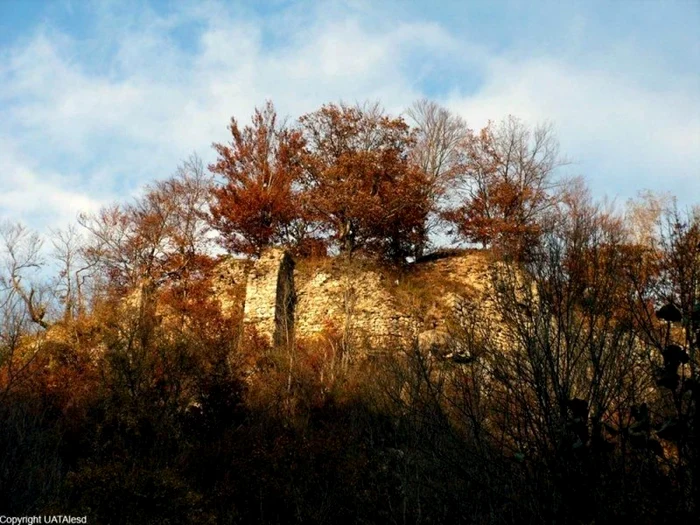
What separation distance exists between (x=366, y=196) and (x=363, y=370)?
6.99 metres

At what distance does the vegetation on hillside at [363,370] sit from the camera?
577 cm

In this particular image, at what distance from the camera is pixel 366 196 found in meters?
22.1

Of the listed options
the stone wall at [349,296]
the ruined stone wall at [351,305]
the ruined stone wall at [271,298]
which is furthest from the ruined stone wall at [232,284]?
the ruined stone wall at [351,305]

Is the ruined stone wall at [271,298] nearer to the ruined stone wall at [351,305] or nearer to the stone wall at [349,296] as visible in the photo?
the stone wall at [349,296]

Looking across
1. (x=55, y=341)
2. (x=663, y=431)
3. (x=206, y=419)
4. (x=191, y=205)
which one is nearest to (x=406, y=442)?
(x=206, y=419)

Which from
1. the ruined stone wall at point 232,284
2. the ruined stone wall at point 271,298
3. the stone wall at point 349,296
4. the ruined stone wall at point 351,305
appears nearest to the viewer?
the ruined stone wall at point 271,298

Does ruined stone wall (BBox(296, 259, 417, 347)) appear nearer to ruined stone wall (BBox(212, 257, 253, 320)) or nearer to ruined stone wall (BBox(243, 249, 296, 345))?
ruined stone wall (BBox(243, 249, 296, 345))

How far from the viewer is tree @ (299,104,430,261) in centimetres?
2230

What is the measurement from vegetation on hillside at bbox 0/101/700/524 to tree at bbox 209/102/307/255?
0.09 m

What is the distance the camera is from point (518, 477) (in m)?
6.47

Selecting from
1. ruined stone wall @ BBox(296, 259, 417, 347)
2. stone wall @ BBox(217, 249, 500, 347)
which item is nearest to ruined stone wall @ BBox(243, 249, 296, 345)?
stone wall @ BBox(217, 249, 500, 347)

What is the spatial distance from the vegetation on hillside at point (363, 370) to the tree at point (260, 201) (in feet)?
0.29

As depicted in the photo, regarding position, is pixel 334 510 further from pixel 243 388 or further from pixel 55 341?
pixel 55 341

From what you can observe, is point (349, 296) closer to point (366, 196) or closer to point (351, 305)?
point (351, 305)
